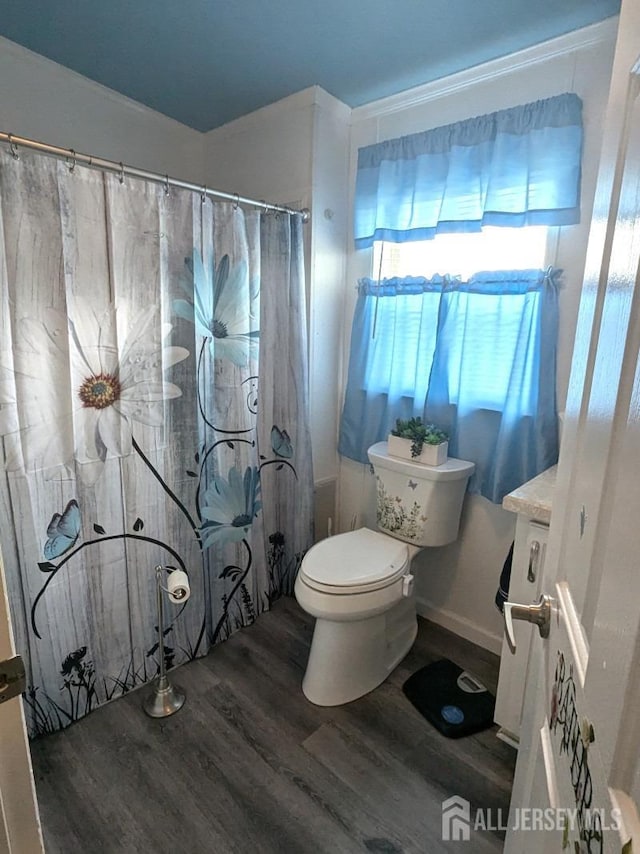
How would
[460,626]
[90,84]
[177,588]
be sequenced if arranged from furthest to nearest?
[460,626], [90,84], [177,588]

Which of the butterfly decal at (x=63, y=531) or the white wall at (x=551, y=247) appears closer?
the butterfly decal at (x=63, y=531)

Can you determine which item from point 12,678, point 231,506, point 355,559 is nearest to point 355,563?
point 355,559

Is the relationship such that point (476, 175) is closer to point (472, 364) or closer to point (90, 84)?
point (472, 364)

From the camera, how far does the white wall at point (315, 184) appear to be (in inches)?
77.5

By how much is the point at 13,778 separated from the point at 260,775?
936 mm

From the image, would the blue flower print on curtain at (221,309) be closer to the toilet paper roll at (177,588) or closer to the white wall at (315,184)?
the white wall at (315,184)

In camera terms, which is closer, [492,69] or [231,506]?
[492,69]

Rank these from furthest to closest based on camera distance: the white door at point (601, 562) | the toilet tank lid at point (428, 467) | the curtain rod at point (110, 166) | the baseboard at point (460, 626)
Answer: the baseboard at point (460, 626), the toilet tank lid at point (428, 467), the curtain rod at point (110, 166), the white door at point (601, 562)

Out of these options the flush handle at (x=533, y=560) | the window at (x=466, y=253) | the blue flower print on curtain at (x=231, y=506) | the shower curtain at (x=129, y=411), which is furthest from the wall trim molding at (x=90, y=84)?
the flush handle at (x=533, y=560)

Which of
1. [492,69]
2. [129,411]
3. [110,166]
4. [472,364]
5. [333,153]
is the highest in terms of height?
[492,69]

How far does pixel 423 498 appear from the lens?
1779 mm

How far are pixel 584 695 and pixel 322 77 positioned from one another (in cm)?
217

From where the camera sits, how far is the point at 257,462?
1979mm

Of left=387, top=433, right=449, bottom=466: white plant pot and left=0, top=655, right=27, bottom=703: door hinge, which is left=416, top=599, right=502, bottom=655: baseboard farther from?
left=0, top=655, right=27, bottom=703: door hinge
